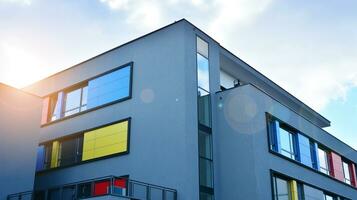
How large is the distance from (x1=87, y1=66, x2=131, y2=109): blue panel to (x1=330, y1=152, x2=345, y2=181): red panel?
12.7 meters

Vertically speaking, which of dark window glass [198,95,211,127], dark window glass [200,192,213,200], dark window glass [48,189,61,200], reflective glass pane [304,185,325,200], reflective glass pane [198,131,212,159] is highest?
dark window glass [198,95,211,127]

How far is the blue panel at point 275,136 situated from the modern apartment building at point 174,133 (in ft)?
0.14

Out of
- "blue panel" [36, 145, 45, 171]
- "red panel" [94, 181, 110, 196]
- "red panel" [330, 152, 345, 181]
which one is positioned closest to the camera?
"red panel" [94, 181, 110, 196]

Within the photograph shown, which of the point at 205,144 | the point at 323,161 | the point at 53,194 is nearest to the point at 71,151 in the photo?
the point at 53,194

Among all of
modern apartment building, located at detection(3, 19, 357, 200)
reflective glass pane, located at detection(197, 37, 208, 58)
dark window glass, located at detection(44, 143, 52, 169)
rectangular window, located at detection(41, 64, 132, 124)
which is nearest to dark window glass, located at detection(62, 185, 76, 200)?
modern apartment building, located at detection(3, 19, 357, 200)

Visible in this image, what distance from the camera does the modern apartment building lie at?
17125 millimetres

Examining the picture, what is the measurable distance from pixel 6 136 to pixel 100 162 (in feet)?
13.8

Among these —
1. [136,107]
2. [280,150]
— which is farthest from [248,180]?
[136,107]

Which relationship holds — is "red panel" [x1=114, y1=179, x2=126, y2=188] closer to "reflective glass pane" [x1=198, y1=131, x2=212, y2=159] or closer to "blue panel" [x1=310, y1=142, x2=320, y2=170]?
"reflective glass pane" [x1=198, y1=131, x2=212, y2=159]

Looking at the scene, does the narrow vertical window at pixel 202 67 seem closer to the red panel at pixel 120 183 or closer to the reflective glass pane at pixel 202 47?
the reflective glass pane at pixel 202 47

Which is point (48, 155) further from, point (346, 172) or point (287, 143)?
point (346, 172)

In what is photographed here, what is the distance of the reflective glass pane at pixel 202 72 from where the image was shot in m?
19.0

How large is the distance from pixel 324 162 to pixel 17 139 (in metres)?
16.0

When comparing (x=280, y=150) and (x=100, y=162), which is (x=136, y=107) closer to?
(x=100, y=162)
